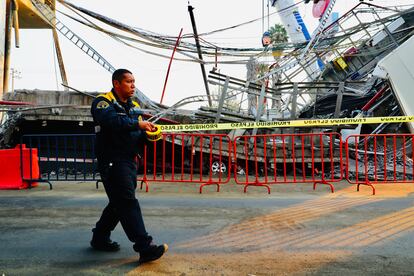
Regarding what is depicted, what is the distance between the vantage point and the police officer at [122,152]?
3.01 meters

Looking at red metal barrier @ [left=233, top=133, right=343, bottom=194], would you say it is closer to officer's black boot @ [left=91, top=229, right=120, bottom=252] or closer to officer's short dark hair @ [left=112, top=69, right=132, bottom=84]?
officer's black boot @ [left=91, top=229, right=120, bottom=252]

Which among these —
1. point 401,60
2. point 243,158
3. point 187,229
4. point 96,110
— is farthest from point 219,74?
point 96,110

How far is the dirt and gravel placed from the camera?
3043 millimetres

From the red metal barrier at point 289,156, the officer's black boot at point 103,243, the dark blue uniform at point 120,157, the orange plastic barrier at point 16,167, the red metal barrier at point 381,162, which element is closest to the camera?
the dark blue uniform at point 120,157

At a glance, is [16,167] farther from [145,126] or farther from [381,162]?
[381,162]

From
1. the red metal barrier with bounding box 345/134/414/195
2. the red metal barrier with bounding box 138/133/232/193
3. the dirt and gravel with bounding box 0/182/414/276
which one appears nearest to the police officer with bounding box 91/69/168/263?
the dirt and gravel with bounding box 0/182/414/276

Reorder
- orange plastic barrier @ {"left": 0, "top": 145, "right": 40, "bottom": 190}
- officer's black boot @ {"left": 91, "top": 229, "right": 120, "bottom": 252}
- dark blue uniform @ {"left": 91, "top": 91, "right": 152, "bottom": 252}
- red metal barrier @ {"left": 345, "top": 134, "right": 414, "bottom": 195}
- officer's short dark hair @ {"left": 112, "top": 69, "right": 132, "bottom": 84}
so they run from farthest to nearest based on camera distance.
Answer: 1. red metal barrier @ {"left": 345, "top": 134, "right": 414, "bottom": 195}
2. orange plastic barrier @ {"left": 0, "top": 145, "right": 40, "bottom": 190}
3. officer's black boot @ {"left": 91, "top": 229, "right": 120, "bottom": 252}
4. officer's short dark hair @ {"left": 112, "top": 69, "right": 132, "bottom": 84}
5. dark blue uniform @ {"left": 91, "top": 91, "right": 152, "bottom": 252}

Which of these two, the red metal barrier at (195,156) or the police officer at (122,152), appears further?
the red metal barrier at (195,156)

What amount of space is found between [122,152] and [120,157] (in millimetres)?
48

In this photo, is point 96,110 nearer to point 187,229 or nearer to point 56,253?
point 56,253

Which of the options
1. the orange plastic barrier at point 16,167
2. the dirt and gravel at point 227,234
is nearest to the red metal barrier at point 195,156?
the orange plastic barrier at point 16,167

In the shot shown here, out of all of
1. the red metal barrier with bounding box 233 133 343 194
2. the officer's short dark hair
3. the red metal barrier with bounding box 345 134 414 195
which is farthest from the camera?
the red metal barrier with bounding box 233 133 343 194

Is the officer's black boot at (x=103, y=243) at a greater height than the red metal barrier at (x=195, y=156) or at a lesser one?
lesser

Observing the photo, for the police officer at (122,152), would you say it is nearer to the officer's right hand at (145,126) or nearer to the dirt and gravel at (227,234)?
the officer's right hand at (145,126)
